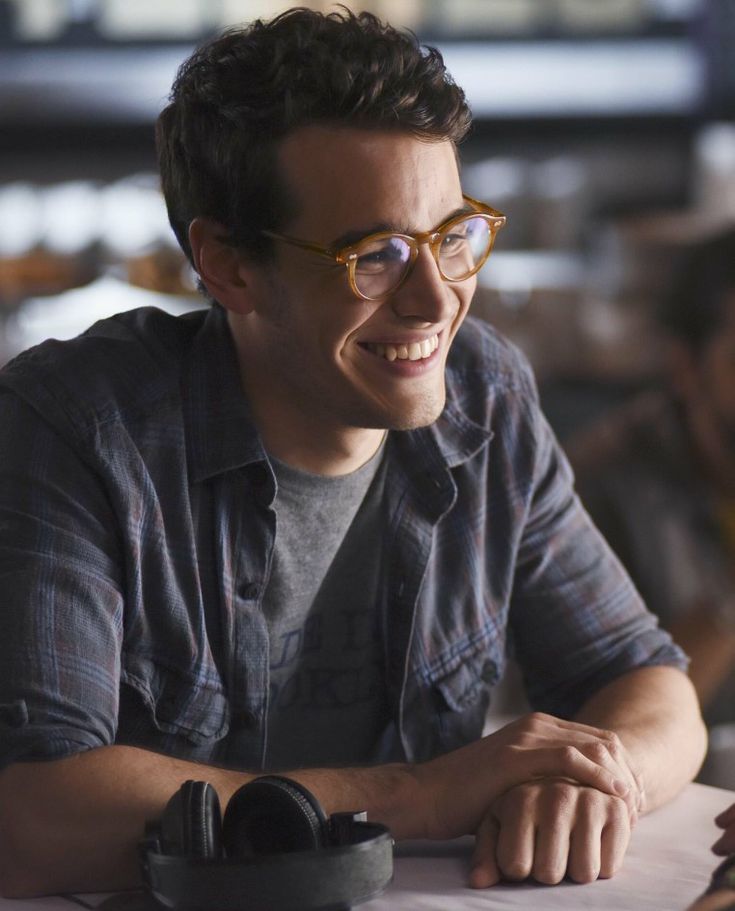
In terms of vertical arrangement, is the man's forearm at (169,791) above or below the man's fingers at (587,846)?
above

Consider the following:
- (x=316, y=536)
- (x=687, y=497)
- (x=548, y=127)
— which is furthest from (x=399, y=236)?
(x=548, y=127)

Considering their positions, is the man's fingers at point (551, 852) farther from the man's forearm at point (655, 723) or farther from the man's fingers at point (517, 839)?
the man's forearm at point (655, 723)

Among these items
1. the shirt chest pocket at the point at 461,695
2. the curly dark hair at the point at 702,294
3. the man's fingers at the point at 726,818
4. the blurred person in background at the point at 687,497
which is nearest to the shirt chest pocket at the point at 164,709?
the shirt chest pocket at the point at 461,695

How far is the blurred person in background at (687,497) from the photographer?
1.99 meters

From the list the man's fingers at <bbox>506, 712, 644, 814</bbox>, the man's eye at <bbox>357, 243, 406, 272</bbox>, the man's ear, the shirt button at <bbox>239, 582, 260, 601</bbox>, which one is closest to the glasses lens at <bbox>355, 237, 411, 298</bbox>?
the man's eye at <bbox>357, 243, 406, 272</bbox>

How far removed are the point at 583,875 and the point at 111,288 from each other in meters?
3.14

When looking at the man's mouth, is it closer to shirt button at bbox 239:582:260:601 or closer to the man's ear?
the man's ear

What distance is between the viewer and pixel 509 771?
1131 mm

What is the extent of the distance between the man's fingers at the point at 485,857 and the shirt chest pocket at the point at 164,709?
30 cm

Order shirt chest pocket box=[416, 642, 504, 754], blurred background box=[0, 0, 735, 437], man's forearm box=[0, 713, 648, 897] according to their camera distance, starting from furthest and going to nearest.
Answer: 1. blurred background box=[0, 0, 735, 437]
2. shirt chest pocket box=[416, 642, 504, 754]
3. man's forearm box=[0, 713, 648, 897]

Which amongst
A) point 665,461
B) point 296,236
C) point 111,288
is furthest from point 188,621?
point 111,288

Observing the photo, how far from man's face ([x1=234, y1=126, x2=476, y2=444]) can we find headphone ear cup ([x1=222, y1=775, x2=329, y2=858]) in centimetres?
42

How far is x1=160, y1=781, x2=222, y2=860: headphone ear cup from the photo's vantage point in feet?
3.13

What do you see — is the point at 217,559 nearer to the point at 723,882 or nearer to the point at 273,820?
the point at 273,820
